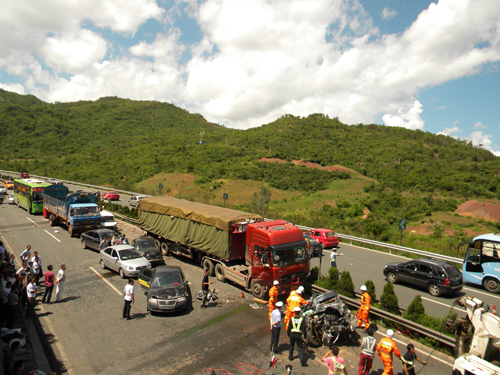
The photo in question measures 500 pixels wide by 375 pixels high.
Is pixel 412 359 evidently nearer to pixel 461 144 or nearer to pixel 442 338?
pixel 442 338

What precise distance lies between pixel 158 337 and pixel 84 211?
16969 mm

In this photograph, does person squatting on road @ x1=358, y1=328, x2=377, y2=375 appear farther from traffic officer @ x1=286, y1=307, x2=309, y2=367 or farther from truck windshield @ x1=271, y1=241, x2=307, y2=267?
truck windshield @ x1=271, y1=241, x2=307, y2=267

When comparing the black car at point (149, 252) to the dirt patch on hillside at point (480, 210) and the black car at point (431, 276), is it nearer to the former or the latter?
the black car at point (431, 276)

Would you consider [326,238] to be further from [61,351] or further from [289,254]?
[61,351]

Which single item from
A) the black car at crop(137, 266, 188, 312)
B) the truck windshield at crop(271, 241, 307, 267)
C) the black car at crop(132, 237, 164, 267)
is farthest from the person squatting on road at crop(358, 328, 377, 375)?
the black car at crop(132, 237, 164, 267)

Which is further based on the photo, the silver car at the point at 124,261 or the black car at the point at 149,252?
the black car at the point at 149,252

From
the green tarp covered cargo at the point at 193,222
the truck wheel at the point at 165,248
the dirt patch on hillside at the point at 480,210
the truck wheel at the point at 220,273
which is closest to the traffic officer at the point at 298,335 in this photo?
the green tarp covered cargo at the point at 193,222

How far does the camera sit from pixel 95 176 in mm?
71125

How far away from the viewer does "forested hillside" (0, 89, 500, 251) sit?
48812 millimetres

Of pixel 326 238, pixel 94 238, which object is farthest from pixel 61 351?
pixel 326 238

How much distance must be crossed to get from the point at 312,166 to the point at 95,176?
54.0m

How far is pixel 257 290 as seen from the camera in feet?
40.7

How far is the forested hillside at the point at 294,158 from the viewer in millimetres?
48812

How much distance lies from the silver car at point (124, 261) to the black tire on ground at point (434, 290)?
1319 cm
